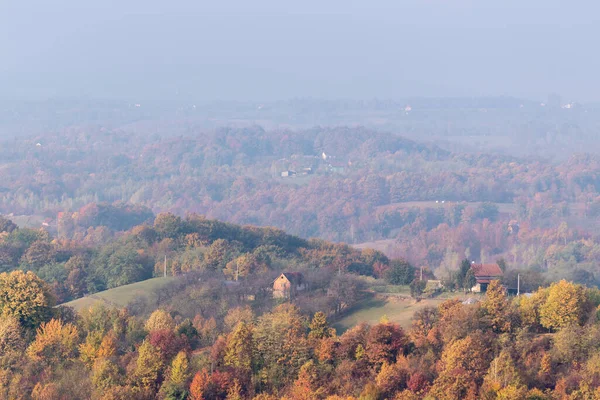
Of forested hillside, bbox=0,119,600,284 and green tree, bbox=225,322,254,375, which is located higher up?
green tree, bbox=225,322,254,375

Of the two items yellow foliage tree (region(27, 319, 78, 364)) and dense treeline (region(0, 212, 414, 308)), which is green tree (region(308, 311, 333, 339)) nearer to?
yellow foliage tree (region(27, 319, 78, 364))

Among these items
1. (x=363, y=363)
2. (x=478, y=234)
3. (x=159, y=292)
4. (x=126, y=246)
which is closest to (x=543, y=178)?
(x=478, y=234)

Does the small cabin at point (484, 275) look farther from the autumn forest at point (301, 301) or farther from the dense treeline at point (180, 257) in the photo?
the dense treeline at point (180, 257)

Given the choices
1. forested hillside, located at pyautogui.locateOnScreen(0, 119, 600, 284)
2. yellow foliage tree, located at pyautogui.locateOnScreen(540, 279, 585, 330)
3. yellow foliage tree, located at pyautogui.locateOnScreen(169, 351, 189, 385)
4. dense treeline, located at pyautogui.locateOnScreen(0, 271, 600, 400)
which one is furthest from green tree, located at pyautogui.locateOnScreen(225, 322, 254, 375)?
forested hillside, located at pyautogui.locateOnScreen(0, 119, 600, 284)

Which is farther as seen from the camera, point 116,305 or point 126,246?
point 126,246

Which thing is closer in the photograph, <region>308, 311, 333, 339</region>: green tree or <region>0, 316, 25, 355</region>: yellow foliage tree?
<region>308, 311, 333, 339</region>: green tree

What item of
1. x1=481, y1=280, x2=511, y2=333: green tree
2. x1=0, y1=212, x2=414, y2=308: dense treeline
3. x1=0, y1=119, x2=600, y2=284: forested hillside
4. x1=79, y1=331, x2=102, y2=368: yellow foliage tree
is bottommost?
x1=0, y1=119, x2=600, y2=284: forested hillside

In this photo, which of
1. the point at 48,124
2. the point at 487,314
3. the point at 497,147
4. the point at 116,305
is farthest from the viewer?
the point at 48,124

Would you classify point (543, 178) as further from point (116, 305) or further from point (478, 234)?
point (116, 305)
